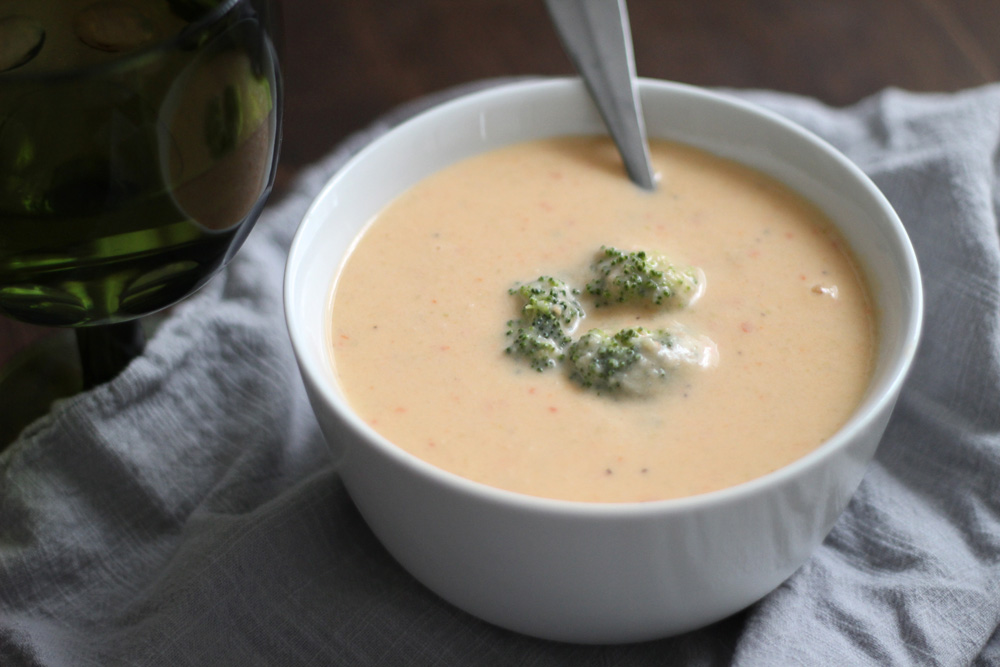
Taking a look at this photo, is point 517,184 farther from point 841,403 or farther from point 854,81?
point 854,81

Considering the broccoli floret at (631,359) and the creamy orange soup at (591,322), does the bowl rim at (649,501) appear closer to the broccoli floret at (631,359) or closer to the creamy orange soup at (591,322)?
the creamy orange soup at (591,322)

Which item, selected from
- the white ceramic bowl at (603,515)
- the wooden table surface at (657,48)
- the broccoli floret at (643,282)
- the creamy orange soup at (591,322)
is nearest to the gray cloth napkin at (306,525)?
the white ceramic bowl at (603,515)

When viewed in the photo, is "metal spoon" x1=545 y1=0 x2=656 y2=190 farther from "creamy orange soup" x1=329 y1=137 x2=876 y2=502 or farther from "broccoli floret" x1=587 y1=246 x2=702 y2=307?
"broccoli floret" x1=587 y1=246 x2=702 y2=307

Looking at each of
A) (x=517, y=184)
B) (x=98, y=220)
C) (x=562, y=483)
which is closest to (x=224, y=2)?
(x=98, y=220)

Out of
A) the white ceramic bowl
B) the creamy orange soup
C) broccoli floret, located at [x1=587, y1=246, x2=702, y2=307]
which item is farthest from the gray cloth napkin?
broccoli floret, located at [x1=587, y1=246, x2=702, y2=307]

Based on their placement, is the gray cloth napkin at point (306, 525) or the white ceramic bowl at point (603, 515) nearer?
the white ceramic bowl at point (603, 515)
